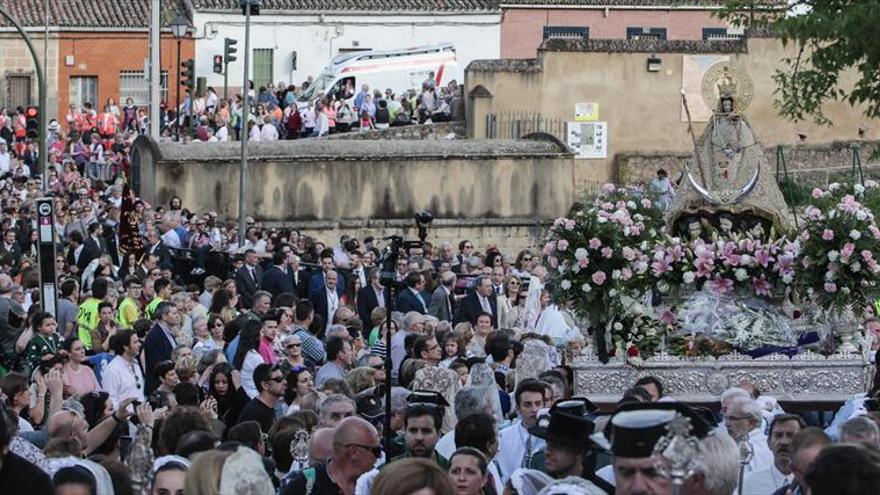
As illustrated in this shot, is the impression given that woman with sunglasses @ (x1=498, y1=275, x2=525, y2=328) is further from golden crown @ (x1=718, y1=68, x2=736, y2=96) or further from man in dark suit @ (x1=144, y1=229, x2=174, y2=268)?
golden crown @ (x1=718, y1=68, x2=736, y2=96)

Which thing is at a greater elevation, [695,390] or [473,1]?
[473,1]

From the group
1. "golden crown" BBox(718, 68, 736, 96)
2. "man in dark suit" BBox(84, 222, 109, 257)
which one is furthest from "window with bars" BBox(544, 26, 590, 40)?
"golden crown" BBox(718, 68, 736, 96)

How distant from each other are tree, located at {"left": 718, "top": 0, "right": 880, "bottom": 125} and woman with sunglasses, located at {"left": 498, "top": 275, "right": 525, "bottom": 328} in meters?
5.14

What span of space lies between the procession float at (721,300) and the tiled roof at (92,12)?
4538cm

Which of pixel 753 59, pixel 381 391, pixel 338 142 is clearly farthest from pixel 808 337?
pixel 753 59

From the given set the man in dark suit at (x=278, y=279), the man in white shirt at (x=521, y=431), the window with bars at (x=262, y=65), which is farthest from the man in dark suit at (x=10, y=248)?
the window with bars at (x=262, y=65)

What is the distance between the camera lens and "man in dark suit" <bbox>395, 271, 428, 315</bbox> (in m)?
26.3

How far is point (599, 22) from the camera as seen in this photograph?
2677 inches

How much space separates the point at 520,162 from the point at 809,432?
31761 mm

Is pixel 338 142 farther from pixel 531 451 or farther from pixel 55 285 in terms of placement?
pixel 531 451

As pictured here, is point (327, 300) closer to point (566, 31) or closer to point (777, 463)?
point (777, 463)

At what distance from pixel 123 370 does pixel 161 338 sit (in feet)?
6.18

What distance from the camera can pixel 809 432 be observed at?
11164 mm

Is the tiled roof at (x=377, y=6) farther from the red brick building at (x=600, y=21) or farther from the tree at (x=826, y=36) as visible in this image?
the tree at (x=826, y=36)
